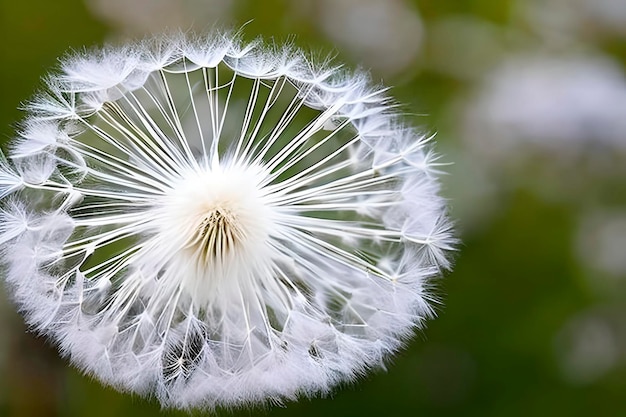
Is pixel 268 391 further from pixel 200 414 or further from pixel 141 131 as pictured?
pixel 141 131

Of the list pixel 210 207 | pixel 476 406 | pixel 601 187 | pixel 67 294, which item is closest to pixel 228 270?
pixel 210 207

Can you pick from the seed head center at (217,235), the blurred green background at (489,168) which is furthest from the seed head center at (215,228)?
the blurred green background at (489,168)

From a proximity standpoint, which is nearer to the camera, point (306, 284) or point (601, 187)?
point (306, 284)

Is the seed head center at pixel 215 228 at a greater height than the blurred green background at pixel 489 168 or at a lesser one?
lesser

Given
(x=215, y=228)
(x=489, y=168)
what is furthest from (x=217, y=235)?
(x=489, y=168)

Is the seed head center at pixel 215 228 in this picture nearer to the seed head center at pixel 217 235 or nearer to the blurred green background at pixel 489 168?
the seed head center at pixel 217 235
